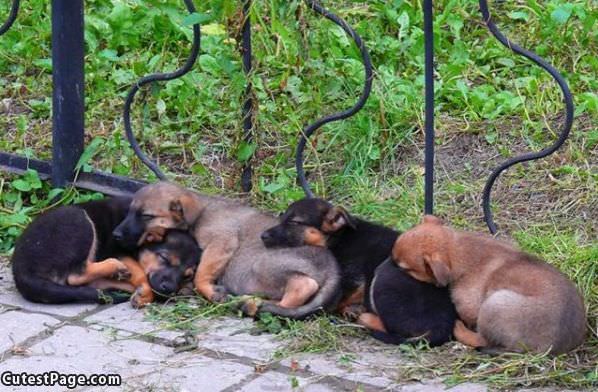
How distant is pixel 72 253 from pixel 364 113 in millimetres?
2066

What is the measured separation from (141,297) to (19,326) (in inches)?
23.9

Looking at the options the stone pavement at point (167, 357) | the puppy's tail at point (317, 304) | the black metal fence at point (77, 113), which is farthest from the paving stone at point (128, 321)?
the black metal fence at point (77, 113)

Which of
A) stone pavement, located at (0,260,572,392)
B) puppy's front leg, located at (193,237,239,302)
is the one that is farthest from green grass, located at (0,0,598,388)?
stone pavement, located at (0,260,572,392)

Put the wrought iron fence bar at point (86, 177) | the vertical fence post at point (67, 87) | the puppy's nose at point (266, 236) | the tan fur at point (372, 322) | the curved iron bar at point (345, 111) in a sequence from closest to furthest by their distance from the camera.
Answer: the tan fur at point (372, 322) < the puppy's nose at point (266, 236) < the curved iron bar at point (345, 111) < the vertical fence post at point (67, 87) < the wrought iron fence bar at point (86, 177)

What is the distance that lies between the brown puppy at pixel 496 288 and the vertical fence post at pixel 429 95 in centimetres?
40

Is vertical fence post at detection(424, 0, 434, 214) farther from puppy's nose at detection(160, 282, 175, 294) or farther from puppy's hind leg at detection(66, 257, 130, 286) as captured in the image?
puppy's hind leg at detection(66, 257, 130, 286)

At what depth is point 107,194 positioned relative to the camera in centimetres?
689

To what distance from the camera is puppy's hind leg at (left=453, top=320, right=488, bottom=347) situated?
18.0 feet

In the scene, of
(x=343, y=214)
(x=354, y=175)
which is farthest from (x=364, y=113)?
(x=343, y=214)

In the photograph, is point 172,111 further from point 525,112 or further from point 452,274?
point 452,274

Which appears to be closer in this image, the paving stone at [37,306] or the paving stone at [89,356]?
the paving stone at [89,356]

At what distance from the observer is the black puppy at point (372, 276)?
559 cm

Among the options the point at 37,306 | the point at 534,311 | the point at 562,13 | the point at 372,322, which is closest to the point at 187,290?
the point at 37,306

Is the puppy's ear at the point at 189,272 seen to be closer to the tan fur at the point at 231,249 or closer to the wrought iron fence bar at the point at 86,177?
the tan fur at the point at 231,249
